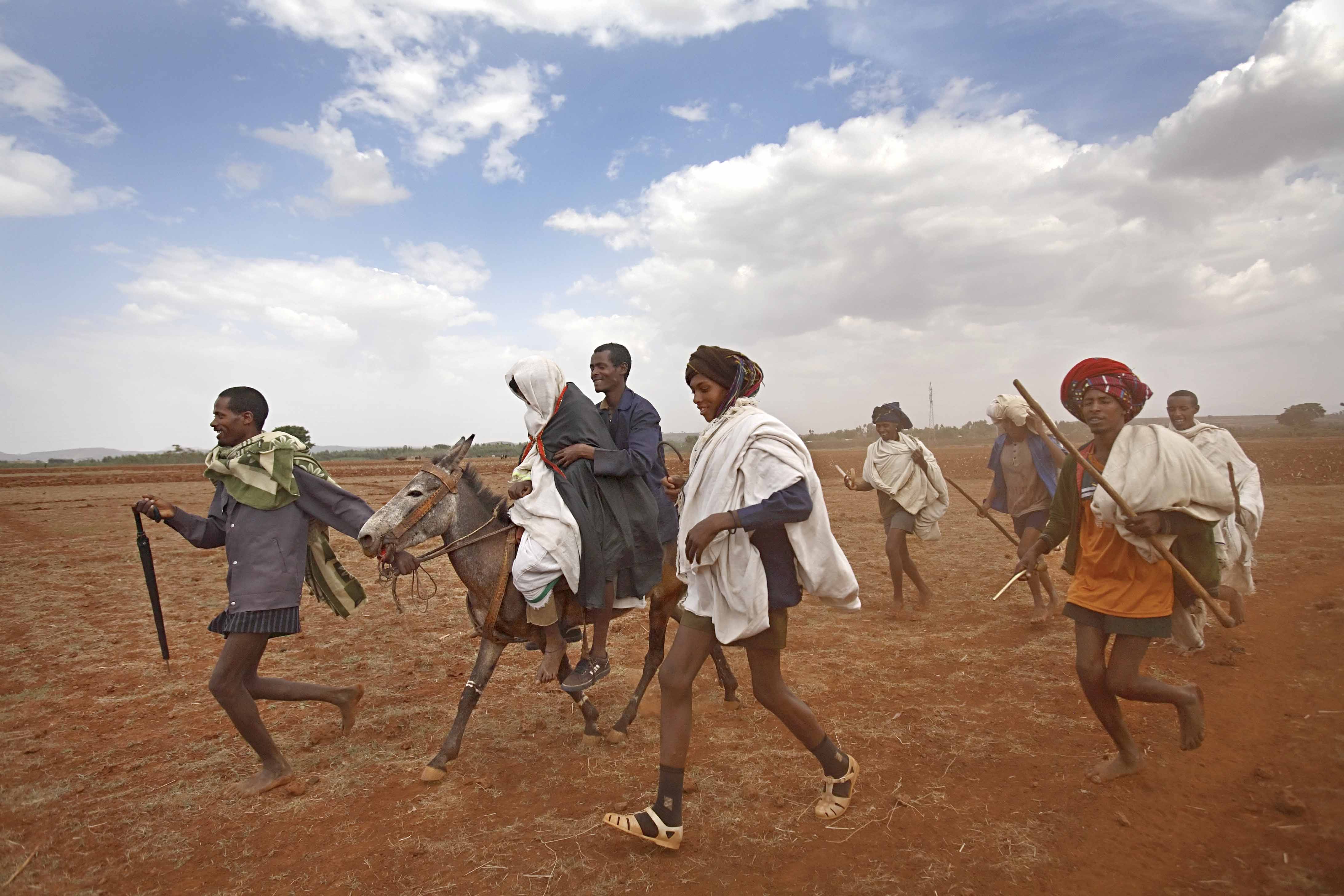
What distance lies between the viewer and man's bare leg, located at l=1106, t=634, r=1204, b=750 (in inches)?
144

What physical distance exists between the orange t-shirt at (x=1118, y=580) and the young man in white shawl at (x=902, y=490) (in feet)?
12.9

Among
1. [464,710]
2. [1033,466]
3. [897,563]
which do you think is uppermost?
[1033,466]

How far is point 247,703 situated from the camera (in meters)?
4.16

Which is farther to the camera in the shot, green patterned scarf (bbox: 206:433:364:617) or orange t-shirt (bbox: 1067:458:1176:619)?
green patterned scarf (bbox: 206:433:364:617)

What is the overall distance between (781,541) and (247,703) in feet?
10.4

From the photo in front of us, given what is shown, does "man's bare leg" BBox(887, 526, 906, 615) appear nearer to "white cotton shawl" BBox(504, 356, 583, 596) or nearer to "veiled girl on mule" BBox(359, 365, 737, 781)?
"veiled girl on mule" BBox(359, 365, 737, 781)

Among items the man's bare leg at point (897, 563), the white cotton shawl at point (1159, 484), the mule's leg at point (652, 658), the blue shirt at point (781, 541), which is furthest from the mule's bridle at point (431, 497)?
the man's bare leg at point (897, 563)

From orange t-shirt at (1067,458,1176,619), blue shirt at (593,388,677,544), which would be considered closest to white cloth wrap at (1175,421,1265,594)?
orange t-shirt at (1067,458,1176,619)

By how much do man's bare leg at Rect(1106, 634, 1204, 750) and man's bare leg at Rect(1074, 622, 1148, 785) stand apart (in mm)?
56

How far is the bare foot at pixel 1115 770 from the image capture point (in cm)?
392

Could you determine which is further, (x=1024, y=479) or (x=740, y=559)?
(x=1024, y=479)

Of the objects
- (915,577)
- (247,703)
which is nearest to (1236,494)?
(915,577)

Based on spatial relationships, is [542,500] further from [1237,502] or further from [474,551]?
[1237,502]

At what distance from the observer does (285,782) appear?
4.29 metres
